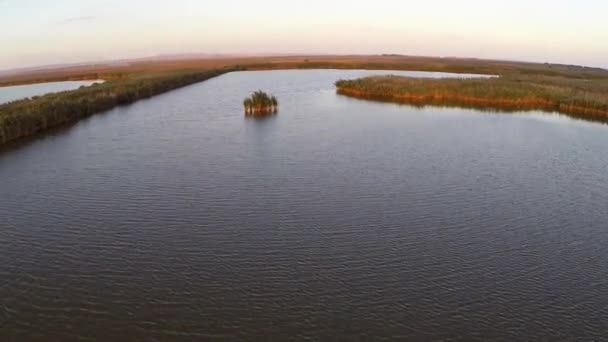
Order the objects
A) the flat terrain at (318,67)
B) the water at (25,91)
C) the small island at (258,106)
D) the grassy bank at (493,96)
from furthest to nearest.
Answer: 1. the flat terrain at (318,67)
2. the water at (25,91)
3. the grassy bank at (493,96)
4. the small island at (258,106)

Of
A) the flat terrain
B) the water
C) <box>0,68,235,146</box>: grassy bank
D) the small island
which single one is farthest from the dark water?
the flat terrain

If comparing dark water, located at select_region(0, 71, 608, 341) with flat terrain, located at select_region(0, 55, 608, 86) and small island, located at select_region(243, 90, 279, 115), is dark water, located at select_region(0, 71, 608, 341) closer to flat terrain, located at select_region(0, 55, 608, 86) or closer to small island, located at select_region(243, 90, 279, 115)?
small island, located at select_region(243, 90, 279, 115)

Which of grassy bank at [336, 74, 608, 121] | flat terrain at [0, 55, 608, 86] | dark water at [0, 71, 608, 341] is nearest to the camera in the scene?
dark water at [0, 71, 608, 341]

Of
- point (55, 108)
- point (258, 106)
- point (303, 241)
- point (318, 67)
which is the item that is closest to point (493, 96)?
point (258, 106)

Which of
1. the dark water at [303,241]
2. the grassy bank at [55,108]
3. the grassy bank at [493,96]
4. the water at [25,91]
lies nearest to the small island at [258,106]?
the grassy bank at [55,108]

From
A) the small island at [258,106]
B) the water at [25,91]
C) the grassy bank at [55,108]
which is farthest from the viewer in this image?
the water at [25,91]

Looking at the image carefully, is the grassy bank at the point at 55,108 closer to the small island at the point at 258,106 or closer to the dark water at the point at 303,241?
the dark water at the point at 303,241

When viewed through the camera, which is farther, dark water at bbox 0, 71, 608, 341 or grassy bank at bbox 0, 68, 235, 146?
grassy bank at bbox 0, 68, 235, 146

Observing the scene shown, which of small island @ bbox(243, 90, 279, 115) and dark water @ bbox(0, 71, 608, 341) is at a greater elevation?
small island @ bbox(243, 90, 279, 115)

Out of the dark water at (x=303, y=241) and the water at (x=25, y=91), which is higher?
the water at (x=25, y=91)

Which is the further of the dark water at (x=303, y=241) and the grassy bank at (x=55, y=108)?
the grassy bank at (x=55, y=108)

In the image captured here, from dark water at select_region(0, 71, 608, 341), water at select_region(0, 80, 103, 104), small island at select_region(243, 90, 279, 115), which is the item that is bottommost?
dark water at select_region(0, 71, 608, 341)
